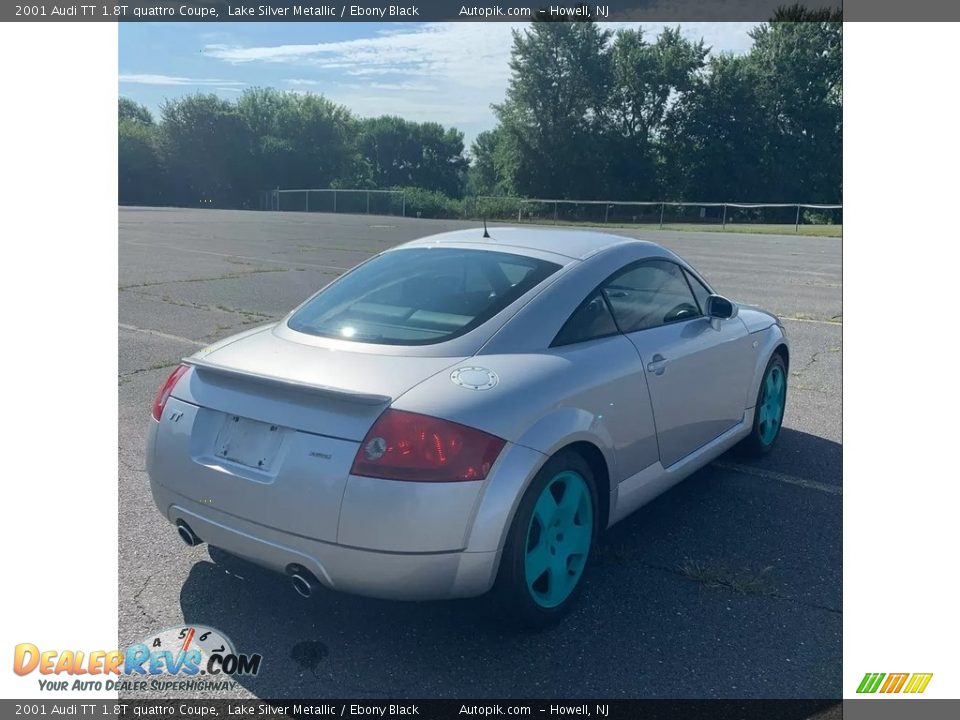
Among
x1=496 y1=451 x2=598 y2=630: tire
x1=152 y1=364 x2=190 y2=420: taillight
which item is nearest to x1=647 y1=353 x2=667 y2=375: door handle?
x1=496 y1=451 x2=598 y2=630: tire

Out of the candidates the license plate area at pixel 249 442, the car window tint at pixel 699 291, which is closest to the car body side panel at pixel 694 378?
the car window tint at pixel 699 291

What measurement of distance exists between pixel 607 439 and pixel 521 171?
33657 millimetres

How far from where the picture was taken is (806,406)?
6.59 m

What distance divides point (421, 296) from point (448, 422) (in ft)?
3.57

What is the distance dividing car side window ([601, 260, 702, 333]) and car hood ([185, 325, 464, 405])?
106 centimetres

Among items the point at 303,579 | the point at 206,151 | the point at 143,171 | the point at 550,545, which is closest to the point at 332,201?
the point at 206,151

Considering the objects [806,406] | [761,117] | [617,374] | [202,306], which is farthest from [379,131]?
[617,374]

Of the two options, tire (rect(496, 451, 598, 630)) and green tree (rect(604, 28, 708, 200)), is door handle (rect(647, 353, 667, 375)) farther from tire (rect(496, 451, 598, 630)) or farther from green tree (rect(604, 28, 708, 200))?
green tree (rect(604, 28, 708, 200))

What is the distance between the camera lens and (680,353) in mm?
4258

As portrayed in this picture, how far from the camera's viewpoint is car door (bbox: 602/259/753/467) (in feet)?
13.3

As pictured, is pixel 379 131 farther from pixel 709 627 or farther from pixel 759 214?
pixel 709 627

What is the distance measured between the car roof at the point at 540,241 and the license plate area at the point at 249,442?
1.60 m

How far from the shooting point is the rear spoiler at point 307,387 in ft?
9.83

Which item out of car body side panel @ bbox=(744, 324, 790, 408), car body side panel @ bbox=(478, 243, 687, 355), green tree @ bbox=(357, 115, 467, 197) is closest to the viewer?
car body side panel @ bbox=(478, 243, 687, 355)
